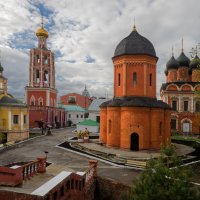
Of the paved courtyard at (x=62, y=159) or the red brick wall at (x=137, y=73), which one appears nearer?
the paved courtyard at (x=62, y=159)

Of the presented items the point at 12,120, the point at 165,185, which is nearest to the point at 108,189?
the point at 165,185

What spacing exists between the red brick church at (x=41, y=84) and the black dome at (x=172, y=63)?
19.7m

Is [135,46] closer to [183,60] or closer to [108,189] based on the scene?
[108,189]

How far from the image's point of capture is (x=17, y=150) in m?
24.0

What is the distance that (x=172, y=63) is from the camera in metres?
43.9

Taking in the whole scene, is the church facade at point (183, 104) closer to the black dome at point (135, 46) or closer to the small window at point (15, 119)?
the black dome at point (135, 46)

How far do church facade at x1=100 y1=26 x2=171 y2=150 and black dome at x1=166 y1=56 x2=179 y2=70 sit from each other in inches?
715

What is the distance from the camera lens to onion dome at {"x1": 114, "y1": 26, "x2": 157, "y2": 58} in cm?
2575

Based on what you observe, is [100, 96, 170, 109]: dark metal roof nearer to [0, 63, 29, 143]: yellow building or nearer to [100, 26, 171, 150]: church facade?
[100, 26, 171, 150]: church facade

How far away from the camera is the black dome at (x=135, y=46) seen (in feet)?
84.5

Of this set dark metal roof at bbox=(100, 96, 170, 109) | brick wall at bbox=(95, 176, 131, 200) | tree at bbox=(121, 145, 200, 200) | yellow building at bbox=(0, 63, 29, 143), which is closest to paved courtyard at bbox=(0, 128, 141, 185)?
brick wall at bbox=(95, 176, 131, 200)

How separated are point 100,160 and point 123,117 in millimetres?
5525

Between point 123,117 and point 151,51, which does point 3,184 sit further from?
point 151,51

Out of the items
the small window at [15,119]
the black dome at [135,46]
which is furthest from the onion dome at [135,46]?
the small window at [15,119]
